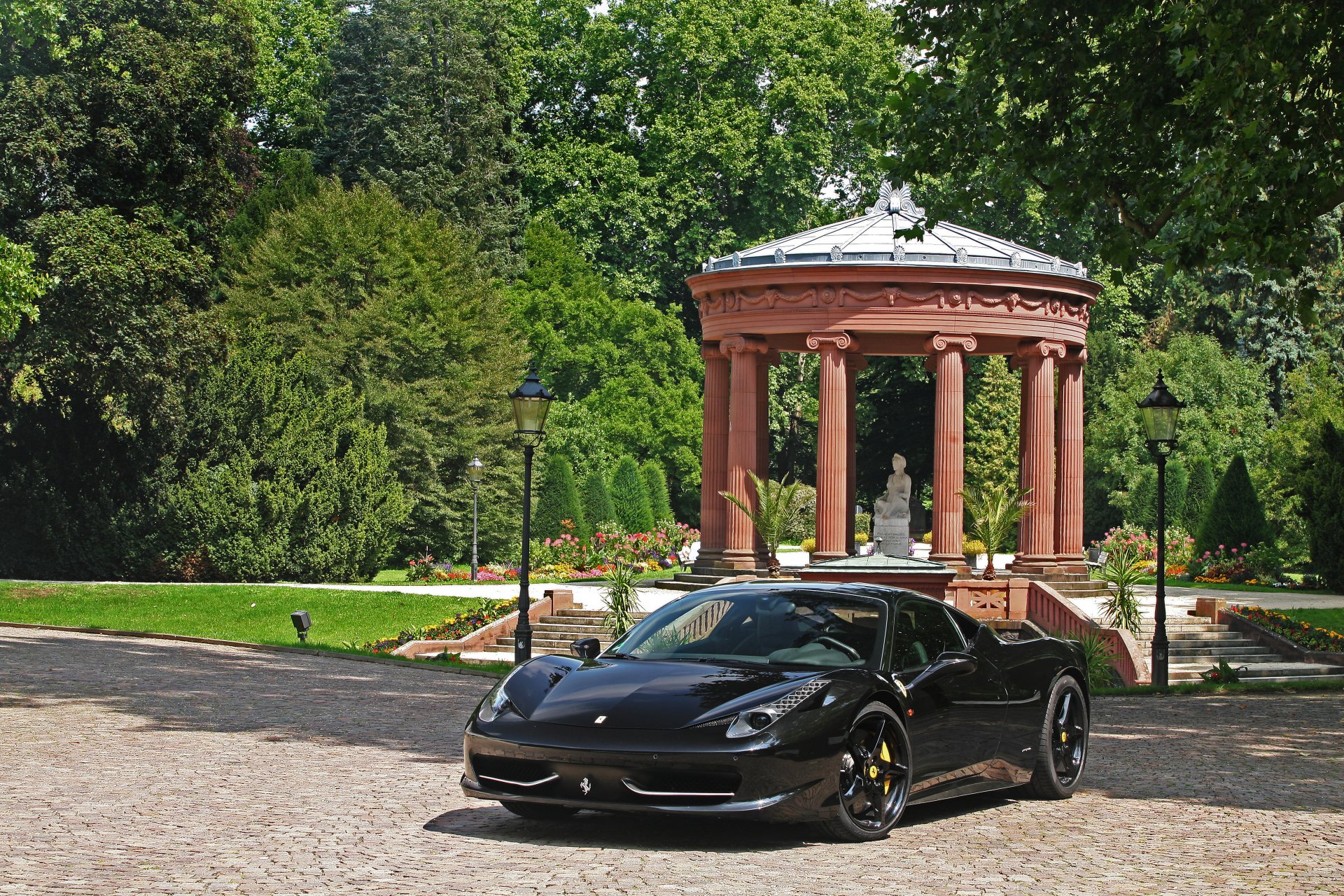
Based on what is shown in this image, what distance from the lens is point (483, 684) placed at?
61.3ft

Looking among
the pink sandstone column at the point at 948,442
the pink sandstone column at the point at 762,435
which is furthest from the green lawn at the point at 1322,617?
the pink sandstone column at the point at 762,435

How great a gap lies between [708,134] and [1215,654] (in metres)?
36.6

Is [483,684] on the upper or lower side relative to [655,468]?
lower

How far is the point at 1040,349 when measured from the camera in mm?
31031

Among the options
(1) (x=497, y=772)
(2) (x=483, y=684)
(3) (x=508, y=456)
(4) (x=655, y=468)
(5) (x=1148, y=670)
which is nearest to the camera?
(1) (x=497, y=772)

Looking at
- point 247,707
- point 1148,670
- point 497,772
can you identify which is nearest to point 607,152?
point 1148,670

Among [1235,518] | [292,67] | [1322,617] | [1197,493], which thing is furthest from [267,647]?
[292,67]

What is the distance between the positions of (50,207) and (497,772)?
30097mm

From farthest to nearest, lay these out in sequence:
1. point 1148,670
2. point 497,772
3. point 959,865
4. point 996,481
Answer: point 996,481 → point 1148,670 → point 497,772 → point 959,865

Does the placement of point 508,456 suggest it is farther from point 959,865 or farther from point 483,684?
point 959,865

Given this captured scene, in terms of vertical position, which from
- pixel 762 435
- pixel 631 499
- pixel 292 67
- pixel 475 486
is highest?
pixel 292 67

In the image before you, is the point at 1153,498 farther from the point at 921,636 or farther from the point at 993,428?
the point at 921,636

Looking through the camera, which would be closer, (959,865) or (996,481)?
(959,865)

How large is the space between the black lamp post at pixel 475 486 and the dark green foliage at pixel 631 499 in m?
5.20
